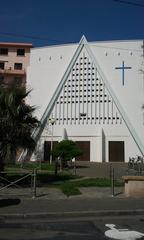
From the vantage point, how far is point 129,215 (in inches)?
460

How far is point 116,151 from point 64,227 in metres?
35.4

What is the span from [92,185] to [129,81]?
28.1 metres

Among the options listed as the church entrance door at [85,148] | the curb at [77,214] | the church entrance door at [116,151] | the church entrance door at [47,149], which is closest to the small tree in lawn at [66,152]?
the church entrance door at [85,148]

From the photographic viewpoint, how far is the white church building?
44406mm

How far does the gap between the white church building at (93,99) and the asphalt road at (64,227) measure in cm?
3302

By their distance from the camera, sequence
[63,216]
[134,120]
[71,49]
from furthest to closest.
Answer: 1. [71,49]
2. [134,120]
3. [63,216]

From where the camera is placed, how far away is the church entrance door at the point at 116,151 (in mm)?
44362

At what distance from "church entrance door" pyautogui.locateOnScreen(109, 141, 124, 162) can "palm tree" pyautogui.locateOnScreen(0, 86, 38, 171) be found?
26827 millimetres

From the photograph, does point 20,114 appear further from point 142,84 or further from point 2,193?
point 142,84

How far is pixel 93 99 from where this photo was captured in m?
45.4

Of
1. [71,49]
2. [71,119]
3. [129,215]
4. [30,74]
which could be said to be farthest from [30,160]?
[129,215]

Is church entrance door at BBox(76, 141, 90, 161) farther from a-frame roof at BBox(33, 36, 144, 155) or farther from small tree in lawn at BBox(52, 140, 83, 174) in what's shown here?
small tree in lawn at BBox(52, 140, 83, 174)

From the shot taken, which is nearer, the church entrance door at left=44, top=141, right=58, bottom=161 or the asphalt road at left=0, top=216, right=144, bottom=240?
the asphalt road at left=0, top=216, right=144, bottom=240

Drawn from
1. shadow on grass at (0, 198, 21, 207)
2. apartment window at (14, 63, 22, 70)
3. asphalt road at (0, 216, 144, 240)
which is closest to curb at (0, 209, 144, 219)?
asphalt road at (0, 216, 144, 240)
